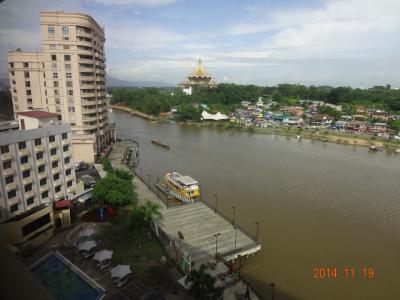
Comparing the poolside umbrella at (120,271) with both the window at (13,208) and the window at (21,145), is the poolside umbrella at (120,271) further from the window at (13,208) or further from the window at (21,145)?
the window at (21,145)

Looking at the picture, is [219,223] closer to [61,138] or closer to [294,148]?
[61,138]

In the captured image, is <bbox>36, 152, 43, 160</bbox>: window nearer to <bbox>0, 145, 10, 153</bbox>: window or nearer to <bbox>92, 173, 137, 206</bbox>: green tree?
<bbox>0, 145, 10, 153</bbox>: window

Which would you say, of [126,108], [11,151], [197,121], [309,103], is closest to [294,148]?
[197,121]

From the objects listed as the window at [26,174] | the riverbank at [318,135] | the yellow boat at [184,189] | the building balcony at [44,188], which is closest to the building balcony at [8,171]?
the window at [26,174]

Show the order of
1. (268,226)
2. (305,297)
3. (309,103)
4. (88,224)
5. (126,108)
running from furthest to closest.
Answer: (126,108), (309,103), (268,226), (88,224), (305,297)

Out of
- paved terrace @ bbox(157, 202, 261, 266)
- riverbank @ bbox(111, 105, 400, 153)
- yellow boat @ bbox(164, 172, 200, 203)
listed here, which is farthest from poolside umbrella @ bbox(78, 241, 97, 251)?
riverbank @ bbox(111, 105, 400, 153)

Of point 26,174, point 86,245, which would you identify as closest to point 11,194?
point 26,174
